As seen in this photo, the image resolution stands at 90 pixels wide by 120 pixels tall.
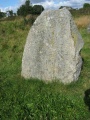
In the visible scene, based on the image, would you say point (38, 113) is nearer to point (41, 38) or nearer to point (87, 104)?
point (87, 104)

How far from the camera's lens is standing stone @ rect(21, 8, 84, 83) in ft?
28.8

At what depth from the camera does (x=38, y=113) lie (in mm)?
6820

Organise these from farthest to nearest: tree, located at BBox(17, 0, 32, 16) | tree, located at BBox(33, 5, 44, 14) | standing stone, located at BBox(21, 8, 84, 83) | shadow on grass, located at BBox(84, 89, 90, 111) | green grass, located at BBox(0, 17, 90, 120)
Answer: tree, located at BBox(33, 5, 44, 14)
tree, located at BBox(17, 0, 32, 16)
standing stone, located at BBox(21, 8, 84, 83)
shadow on grass, located at BBox(84, 89, 90, 111)
green grass, located at BBox(0, 17, 90, 120)

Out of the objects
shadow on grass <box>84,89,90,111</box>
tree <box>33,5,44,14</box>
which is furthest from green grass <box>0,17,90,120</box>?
tree <box>33,5,44,14</box>

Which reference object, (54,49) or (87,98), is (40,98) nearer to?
(87,98)

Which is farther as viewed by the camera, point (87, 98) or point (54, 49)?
point (54, 49)

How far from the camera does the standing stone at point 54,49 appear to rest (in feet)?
28.8

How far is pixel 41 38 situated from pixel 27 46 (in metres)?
0.56

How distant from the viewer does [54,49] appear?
9023 mm

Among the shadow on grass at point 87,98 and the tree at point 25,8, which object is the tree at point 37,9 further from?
the shadow on grass at point 87,98

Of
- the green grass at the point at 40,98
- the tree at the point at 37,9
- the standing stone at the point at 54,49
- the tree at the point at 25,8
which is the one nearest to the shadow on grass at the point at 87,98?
the green grass at the point at 40,98

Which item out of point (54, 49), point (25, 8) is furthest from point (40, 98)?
point (25, 8)

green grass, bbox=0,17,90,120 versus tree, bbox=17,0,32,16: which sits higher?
green grass, bbox=0,17,90,120

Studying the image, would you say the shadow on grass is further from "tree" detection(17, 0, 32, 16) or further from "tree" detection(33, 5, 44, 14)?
"tree" detection(33, 5, 44, 14)
